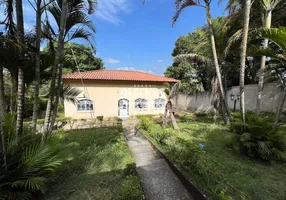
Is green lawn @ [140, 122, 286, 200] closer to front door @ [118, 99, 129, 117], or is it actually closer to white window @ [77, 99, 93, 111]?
front door @ [118, 99, 129, 117]

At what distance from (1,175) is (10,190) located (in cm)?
32

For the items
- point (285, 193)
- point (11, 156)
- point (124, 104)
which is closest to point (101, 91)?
point (124, 104)

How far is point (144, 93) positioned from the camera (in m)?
14.1

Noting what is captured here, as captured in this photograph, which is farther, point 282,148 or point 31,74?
point 282,148

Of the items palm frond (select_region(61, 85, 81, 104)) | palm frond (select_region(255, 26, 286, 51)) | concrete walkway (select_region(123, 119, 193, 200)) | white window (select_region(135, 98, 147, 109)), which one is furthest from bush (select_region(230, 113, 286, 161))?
white window (select_region(135, 98, 147, 109))

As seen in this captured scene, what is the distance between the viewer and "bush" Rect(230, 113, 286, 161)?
4.02 metres

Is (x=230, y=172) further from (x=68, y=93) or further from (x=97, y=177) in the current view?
(x=68, y=93)

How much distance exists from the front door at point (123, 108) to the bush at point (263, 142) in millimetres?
10333

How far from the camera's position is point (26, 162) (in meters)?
2.64

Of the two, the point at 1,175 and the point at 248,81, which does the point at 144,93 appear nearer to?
the point at 248,81

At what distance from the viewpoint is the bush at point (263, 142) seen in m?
4.02

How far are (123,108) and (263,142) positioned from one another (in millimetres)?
11012

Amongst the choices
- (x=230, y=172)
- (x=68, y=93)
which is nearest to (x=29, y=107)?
(x=68, y=93)

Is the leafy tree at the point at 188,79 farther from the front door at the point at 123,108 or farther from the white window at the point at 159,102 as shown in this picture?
the front door at the point at 123,108
